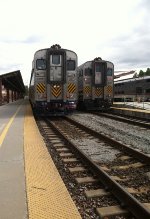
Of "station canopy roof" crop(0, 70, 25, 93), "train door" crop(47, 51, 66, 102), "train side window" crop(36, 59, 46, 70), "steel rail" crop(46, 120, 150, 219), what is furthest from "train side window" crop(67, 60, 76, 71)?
"station canopy roof" crop(0, 70, 25, 93)

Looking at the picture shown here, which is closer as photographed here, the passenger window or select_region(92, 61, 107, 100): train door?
the passenger window

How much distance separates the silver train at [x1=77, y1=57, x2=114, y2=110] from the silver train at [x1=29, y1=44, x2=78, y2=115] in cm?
641

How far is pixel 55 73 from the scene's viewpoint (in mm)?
20656

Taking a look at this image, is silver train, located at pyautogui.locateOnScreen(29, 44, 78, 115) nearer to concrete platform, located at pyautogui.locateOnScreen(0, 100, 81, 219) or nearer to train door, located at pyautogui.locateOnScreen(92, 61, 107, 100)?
train door, located at pyautogui.locateOnScreen(92, 61, 107, 100)

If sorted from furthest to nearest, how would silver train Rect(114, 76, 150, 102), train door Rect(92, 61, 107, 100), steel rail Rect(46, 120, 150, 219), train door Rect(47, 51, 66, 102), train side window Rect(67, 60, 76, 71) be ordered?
silver train Rect(114, 76, 150, 102), train door Rect(92, 61, 107, 100), train side window Rect(67, 60, 76, 71), train door Rect(47, 51, 66, 102), steel rail Rect(46, 120, 150, 219)

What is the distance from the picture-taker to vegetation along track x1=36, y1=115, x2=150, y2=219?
199 inches

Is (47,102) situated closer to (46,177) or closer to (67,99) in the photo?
(67,99)

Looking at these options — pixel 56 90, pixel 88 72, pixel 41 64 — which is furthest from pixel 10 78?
pixel 56 90

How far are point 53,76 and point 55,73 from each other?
199 millimetres

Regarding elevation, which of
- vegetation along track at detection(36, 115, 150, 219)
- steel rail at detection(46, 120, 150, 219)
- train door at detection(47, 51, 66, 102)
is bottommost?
vegetation along track at detection(36, 115, 150, 219)

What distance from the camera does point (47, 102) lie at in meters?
20.9

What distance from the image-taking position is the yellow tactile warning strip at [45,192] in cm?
453

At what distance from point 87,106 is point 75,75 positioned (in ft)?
25.4

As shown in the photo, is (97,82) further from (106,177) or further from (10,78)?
(10,78)
